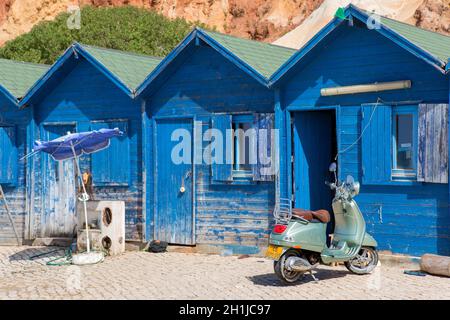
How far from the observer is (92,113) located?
15789 millimetres

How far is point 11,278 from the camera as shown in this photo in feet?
38.8

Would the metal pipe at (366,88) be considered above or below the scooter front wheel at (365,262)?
above

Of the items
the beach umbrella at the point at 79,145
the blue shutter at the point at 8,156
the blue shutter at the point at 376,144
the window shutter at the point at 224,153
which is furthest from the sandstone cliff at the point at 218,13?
the blue shutter at the point at 376,144

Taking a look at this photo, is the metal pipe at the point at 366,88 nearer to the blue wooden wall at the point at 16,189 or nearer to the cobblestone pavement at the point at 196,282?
the cobblestone pavement at the point at 196,282

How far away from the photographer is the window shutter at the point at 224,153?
45.5 ft

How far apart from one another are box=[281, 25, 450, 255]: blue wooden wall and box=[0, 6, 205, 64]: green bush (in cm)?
2508

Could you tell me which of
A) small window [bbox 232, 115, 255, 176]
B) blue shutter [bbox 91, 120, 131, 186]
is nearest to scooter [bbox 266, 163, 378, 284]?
small window [bbox 232, 115, 255, 176]

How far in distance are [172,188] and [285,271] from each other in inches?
195

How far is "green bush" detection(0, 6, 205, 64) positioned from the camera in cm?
3741

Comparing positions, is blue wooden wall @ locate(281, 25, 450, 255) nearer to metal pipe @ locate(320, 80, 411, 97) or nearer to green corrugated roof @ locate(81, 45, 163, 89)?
metal pipe @ locate(320, 80, 411, 97)

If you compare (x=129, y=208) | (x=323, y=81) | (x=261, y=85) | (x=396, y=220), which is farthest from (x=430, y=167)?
(x=129, y=208)

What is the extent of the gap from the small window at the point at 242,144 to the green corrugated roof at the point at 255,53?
98 centimetres

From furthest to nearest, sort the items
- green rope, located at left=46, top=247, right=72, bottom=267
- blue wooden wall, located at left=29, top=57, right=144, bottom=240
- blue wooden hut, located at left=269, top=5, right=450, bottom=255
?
blue wooden wall, located at left=29, top=57, right=144, bottom=240 < green rope, located at left=46, top=247, right=72, bottom=267 < blue wooden hut, located at left=269, top=5, right=450, bottom=255
